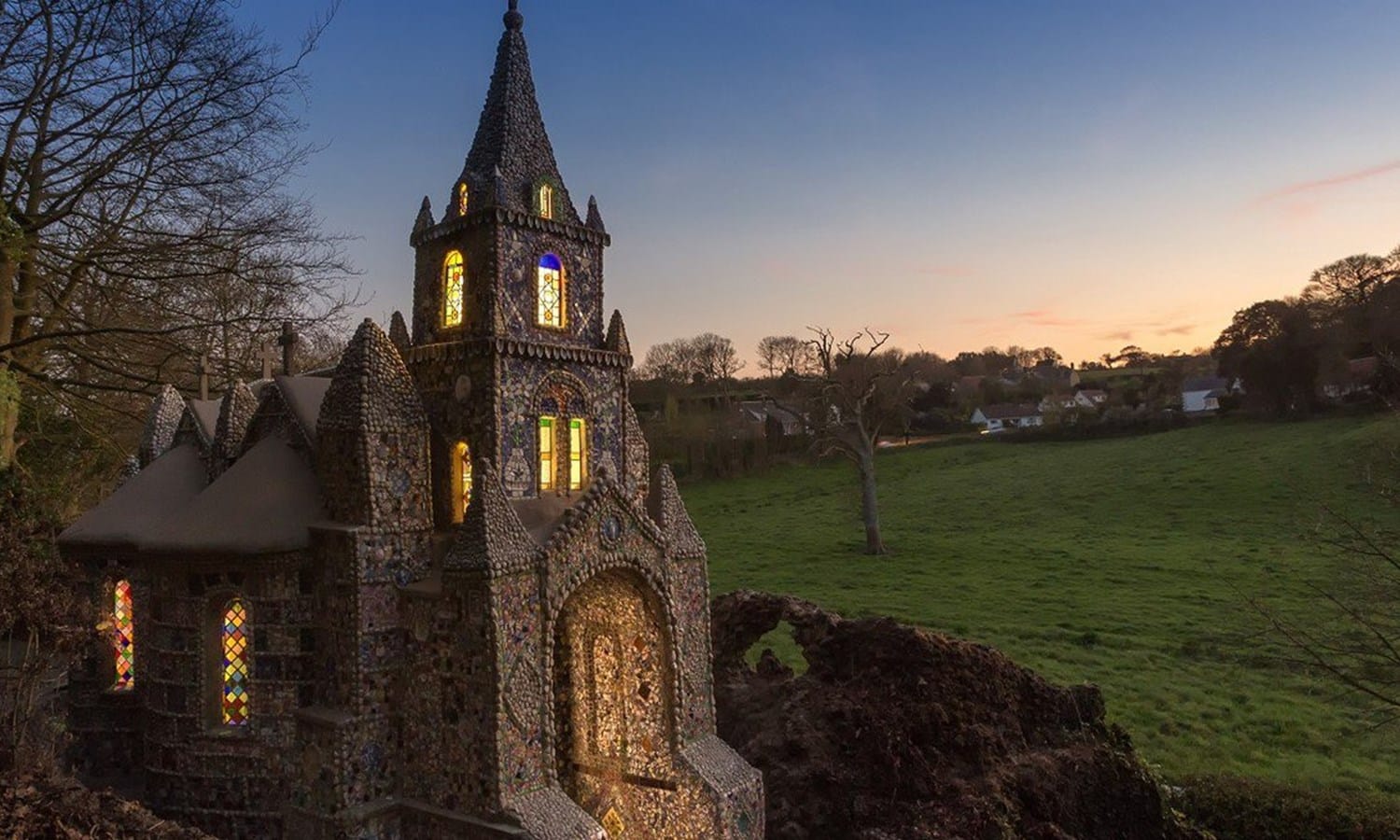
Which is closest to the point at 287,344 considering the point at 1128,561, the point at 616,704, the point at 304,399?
the point at 304,399

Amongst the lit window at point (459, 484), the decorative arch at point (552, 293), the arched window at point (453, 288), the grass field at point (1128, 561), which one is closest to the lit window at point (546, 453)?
the lit window at point (459, 484)

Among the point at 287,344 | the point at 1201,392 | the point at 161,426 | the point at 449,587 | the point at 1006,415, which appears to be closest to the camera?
the point at 449,587

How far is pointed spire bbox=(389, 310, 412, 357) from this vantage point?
1470cm

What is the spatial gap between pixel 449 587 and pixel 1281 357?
60.8 m

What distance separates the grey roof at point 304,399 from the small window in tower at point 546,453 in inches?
146

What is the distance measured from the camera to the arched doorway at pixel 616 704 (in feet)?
46.0

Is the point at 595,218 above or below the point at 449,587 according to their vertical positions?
above

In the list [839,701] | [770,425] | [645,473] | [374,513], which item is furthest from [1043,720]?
[770,425]

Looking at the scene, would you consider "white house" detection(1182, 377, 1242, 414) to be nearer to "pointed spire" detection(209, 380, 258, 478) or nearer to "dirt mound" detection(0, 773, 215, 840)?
"pointed spire" detection(209, 380, 258, 478)

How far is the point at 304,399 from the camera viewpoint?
1473 centimetres

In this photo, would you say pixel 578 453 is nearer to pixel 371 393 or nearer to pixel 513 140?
pixel 371 393

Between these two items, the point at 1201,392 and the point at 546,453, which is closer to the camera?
the point at 546,453

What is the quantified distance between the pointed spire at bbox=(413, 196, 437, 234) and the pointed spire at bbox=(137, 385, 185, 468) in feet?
25.2

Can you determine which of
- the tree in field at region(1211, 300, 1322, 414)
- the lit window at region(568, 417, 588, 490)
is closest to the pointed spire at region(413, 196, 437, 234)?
the lit window at region(568, 417, 588, 490)
